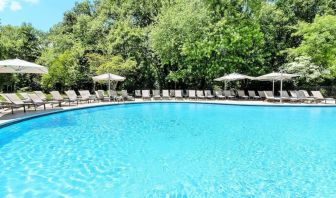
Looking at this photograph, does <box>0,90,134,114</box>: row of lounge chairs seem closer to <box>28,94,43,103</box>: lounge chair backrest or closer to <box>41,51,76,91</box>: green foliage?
<box>28,94,43,103</box>: lounge chair backrest

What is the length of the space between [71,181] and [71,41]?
89.8 feet

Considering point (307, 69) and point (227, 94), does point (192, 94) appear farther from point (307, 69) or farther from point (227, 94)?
point (307, 69)

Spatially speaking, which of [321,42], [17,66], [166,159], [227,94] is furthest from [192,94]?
[166,159]

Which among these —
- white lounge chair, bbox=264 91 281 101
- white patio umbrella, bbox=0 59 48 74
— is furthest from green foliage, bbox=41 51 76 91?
white lounge chair, bbox=264 91 281 101

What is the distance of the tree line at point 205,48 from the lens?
22.8 m

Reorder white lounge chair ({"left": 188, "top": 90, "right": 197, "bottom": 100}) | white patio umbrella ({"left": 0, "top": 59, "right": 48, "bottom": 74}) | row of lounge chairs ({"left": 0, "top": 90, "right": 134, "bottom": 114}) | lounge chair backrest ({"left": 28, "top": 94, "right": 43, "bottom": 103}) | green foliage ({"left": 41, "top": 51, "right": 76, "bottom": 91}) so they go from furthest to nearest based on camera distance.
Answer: green foliage ({"left": 41, "top": 51, "right": 76, "bottom": 91}), white lounge chair ({"left": 188, "top": 90, "right": 197, "bottom": 100}), lounge chair backrest ({"left": 28, "top": 94, "right": 43, "bottom": 103}), row of lounge chairs ({"left": 0, "top": 90, "right": 134, "bottom": 114}), white patio umbrella ({"left": 0, "top": 59, "right": 48, "bottom": 74})

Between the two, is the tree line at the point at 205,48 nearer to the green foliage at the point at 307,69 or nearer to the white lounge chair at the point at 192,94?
the green foliage at the point at 307,69

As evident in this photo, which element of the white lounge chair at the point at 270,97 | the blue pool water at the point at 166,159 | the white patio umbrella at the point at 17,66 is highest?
the white patio umbrella at the point at 17,66

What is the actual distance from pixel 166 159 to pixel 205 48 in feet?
58.8

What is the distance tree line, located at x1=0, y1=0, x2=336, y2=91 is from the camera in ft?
74.8

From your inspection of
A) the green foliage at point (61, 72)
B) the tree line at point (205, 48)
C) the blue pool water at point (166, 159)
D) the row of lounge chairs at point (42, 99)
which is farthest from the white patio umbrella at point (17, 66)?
the green foliage at point (61, 72)

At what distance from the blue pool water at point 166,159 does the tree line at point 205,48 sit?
41.6ft

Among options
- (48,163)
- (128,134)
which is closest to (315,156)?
(128,134)

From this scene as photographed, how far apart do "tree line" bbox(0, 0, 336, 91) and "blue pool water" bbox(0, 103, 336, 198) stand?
41.6ft
